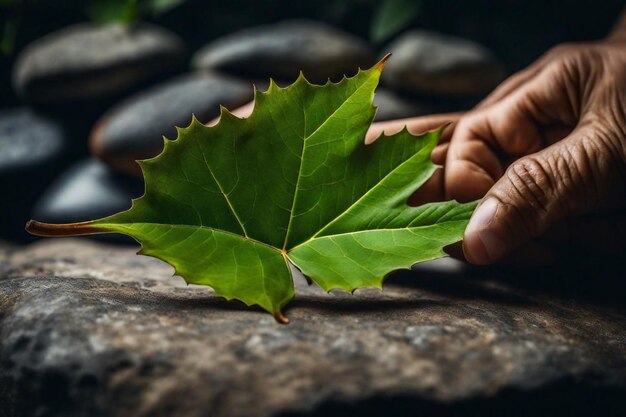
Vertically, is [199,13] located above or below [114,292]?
above

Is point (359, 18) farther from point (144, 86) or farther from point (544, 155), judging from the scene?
point (544, 155)

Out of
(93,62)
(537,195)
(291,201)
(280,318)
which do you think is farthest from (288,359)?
(93,62)

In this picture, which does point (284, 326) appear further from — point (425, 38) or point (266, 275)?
point (425, 38)

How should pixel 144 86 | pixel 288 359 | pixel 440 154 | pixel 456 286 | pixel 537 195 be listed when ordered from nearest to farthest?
pixel 288 359, pixel 537 195, pixel 456 286, pixel 440 154, pixel 144 86

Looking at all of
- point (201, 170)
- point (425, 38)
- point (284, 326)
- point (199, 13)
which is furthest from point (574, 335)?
point (199, 13)

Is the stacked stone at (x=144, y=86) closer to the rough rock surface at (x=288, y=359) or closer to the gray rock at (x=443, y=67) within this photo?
the gray rock at (x=443, y=67)

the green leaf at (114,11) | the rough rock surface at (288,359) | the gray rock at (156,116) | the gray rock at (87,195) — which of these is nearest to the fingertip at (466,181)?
the rough rock surface at (288,359)
